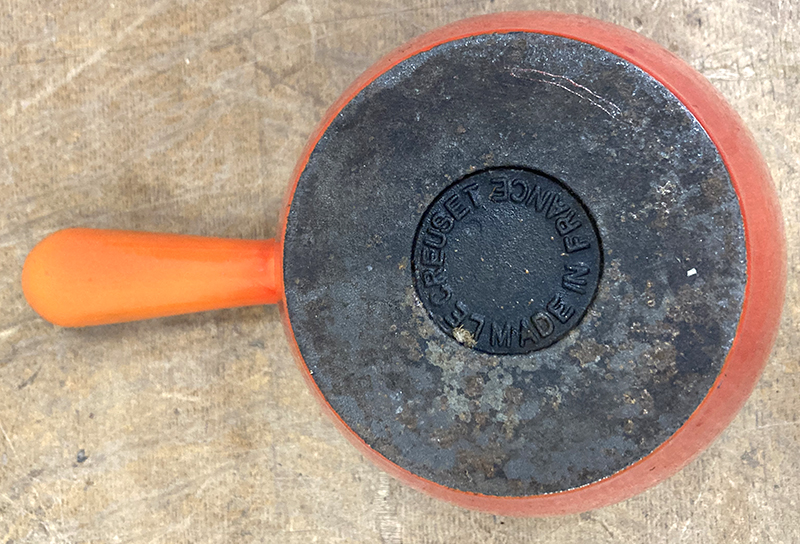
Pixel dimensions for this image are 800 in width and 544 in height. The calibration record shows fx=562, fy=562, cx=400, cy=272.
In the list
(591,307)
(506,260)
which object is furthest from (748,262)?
(506,260)

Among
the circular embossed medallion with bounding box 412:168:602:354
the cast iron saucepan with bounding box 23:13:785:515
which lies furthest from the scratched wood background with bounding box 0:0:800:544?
the circular embossed medallion with bounding box 412:168:602:354

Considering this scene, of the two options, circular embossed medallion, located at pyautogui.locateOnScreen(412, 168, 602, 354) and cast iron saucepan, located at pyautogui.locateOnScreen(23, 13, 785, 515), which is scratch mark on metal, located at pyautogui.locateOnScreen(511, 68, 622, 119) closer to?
cast iron saucepan, located at pyautogui.locateOnScreen(23, 13, 785, 515)

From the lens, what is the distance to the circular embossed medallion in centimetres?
84

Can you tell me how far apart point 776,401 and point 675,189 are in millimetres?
656

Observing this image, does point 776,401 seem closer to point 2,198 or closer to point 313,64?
point 313,64

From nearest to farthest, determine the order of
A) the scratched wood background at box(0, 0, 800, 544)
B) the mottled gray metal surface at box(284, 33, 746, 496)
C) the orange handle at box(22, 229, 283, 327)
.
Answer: the mottled gray metal surface at box(284, 33, 746, 496)
the orange handle at box(22, 229, 283, 327)
the scratched wood background at box(0, 0, 800, 544)

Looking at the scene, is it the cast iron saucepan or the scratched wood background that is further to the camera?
the scratched wood background

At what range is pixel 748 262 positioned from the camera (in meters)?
0.82

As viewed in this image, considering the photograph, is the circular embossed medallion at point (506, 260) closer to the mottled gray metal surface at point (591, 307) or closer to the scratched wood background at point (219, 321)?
the mottled gray metal surface at point (591, 307)

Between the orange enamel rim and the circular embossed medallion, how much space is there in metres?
0.22

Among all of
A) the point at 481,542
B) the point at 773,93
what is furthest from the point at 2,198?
the point at 773,93

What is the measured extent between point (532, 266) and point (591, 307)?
0.10 m

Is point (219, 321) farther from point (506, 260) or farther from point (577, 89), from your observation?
point (577, 89)

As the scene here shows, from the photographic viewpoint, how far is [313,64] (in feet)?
3.98
